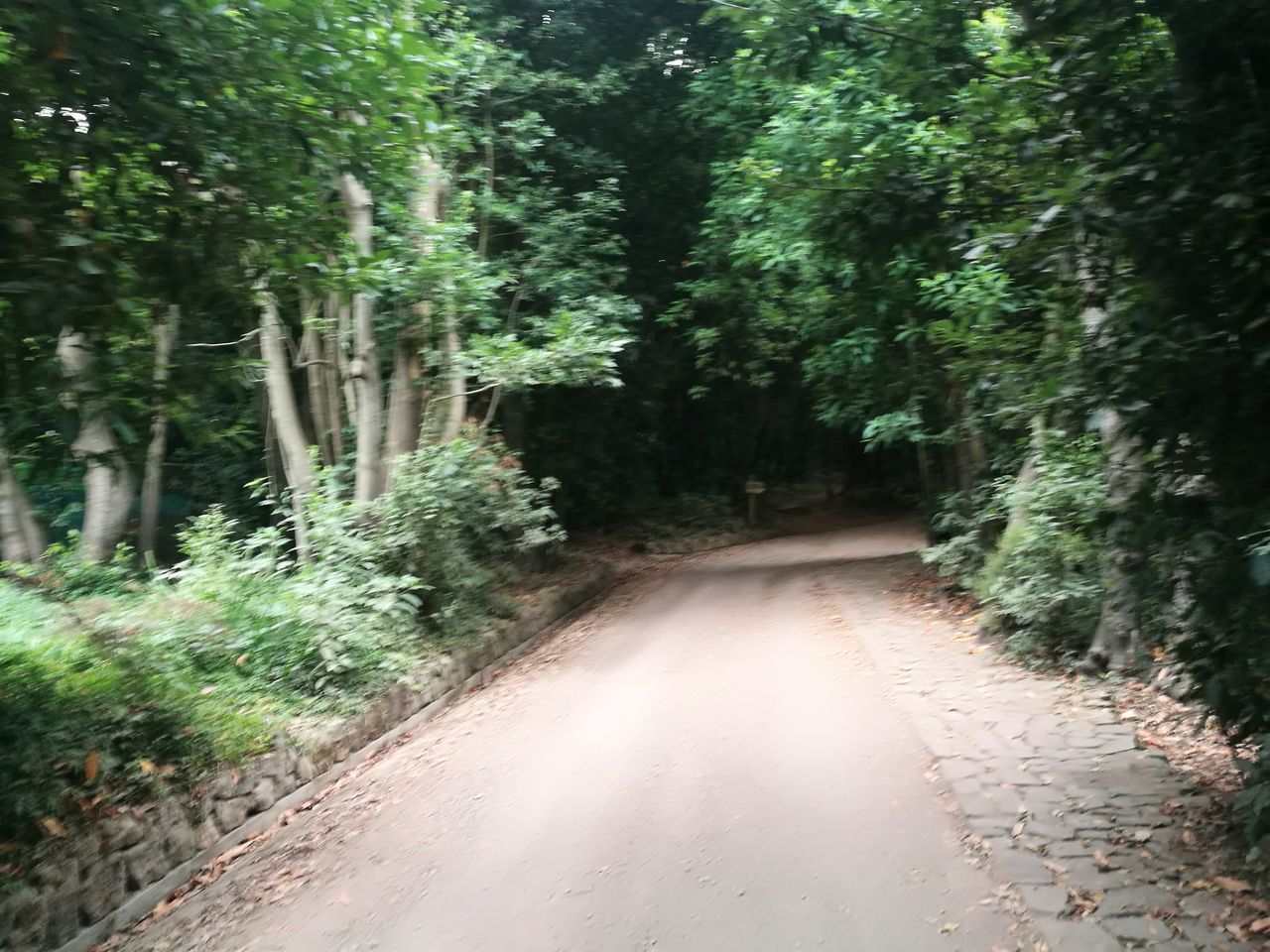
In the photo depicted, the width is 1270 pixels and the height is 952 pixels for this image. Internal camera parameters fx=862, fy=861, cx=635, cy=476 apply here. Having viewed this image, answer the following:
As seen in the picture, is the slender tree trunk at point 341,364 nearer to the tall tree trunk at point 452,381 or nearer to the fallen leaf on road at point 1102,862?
the tall tree trunk at point 452,381

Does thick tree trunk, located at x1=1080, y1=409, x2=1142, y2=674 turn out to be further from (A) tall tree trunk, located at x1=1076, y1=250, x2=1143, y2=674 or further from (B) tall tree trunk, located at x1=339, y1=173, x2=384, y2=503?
(B) tall tree trunk, located at x1=339, y1=173, x2=384, y2=503

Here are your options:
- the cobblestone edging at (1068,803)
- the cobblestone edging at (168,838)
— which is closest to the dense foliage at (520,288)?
the cobblestone edging at (168,838)

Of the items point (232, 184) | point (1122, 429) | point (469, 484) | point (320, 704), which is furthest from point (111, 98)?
point (469, 484)

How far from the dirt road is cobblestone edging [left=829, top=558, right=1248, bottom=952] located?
224 mm

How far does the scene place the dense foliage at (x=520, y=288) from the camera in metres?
3.86

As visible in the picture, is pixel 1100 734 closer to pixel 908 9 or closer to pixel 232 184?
pixel 908 9

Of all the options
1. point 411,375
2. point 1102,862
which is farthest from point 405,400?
point 1102,862

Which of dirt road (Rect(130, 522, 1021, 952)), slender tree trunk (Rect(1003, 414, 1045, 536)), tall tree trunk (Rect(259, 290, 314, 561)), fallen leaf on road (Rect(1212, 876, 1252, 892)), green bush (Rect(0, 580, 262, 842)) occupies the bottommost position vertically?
dirt road (Rect(130, 522, 1021, 952))

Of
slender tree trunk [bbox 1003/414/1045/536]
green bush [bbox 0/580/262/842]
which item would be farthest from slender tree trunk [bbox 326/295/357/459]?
slender tree trunk [bbox 1003/414/1045/536]

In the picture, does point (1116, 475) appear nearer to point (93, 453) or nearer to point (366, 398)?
point (93, 453)

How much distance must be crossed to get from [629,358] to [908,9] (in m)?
12.5

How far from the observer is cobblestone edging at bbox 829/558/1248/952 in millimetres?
3809

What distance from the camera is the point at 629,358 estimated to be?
18.4m

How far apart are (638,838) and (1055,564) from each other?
5232 mm
